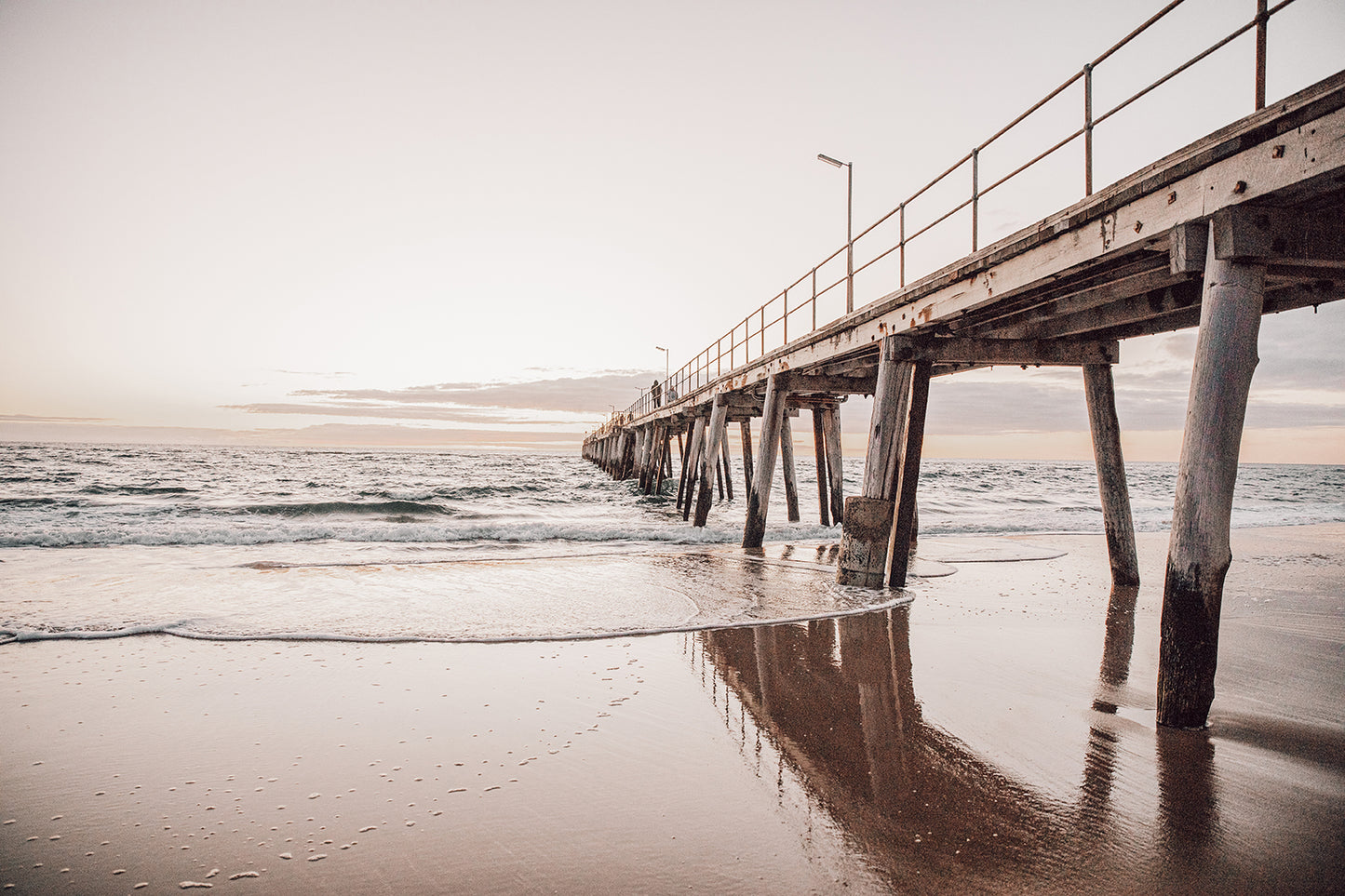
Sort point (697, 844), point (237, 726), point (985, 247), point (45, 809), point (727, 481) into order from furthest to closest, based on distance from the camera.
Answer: point (727, 481)
point (985, 247)
point (237, 726)
point (45, 809)
point (697, 844)

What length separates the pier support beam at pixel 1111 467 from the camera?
840 centimetres

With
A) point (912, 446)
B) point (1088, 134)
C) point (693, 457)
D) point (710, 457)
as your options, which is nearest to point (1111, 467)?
point (912, 446)

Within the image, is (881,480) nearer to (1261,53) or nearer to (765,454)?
(765,454)

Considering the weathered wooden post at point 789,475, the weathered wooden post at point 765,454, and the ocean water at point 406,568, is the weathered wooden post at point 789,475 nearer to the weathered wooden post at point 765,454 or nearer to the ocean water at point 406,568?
the ocean water at point 406,568

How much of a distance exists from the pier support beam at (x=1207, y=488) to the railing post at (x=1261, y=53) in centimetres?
84

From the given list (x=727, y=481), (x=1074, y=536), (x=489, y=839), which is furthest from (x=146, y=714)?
(x=727, y=481)

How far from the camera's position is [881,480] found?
785cm

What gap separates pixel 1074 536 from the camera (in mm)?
15695

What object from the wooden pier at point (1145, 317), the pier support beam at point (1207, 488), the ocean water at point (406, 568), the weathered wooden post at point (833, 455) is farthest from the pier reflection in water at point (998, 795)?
the weathered wooden post at point (833, 455)

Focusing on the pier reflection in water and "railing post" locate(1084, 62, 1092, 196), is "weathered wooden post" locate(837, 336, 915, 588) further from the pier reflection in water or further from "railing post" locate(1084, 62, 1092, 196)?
the pier reflection in water

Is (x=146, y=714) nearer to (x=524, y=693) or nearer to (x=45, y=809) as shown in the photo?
(x=45, y=809)

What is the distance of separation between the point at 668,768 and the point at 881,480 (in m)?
5.22

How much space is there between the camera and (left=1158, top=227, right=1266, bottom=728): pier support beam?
363cm

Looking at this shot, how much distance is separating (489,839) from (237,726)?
2.19 metres
